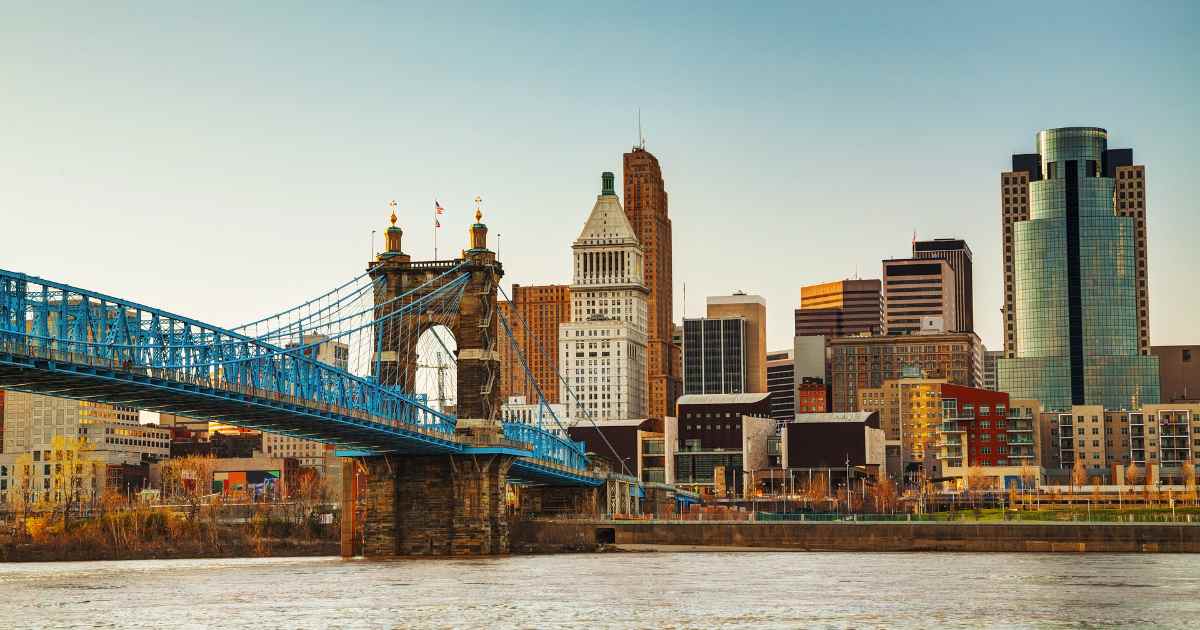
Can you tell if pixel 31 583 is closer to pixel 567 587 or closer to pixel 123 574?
pixel 123 574

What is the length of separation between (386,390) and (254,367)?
41.6 feet

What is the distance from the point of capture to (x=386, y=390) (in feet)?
346

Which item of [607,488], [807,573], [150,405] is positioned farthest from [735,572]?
[607,488]

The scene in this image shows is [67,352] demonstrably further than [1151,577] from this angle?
No

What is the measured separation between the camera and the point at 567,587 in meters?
83.3

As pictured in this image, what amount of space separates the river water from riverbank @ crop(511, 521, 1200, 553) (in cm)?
508

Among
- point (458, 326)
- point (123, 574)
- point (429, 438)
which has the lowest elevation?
point (123, 574)

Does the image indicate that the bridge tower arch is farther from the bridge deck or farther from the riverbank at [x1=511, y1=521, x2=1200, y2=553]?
the riverbank at [x1=511, y1=521, x2=1200, y2=553]

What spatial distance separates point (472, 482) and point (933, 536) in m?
33.5

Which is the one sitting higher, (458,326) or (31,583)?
(458,326)

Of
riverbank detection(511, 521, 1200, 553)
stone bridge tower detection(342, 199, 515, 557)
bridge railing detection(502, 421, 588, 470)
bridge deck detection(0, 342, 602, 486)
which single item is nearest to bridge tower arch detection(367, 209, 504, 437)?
stone bridge tower detection(342, 199, 515, 557)

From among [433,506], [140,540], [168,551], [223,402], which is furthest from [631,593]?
[140,540]

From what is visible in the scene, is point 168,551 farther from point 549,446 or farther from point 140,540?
point 549,446

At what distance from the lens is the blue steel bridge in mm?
76688
